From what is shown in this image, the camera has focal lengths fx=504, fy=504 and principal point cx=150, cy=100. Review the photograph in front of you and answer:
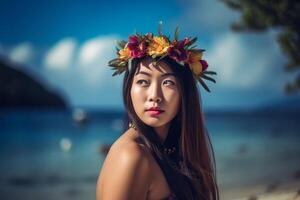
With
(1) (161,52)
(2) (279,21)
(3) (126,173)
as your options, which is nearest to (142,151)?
(3) (126,173)

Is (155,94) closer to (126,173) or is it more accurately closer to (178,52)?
(178,52)

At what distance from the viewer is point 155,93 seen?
6.86ft

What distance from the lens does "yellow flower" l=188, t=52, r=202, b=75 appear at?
7.38 feet

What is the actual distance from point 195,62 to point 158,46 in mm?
207

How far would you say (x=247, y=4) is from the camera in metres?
6.08

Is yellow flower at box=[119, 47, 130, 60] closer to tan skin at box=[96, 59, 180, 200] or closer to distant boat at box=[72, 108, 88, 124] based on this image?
tan skin at box=[96, 59, 180, 200]

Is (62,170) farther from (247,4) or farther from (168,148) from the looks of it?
(168,148)

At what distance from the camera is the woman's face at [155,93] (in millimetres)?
2100

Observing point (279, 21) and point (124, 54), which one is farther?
point (279, 21)

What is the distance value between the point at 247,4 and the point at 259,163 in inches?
444

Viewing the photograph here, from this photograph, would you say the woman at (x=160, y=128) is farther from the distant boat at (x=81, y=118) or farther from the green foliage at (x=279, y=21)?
the distant boat at (x=81, y=118)

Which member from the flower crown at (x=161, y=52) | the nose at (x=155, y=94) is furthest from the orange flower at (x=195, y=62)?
the nose at (x=155, y=94)

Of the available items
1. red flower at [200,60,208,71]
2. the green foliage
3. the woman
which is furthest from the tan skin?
the green foliage

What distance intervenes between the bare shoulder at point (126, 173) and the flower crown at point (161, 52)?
0.41m
